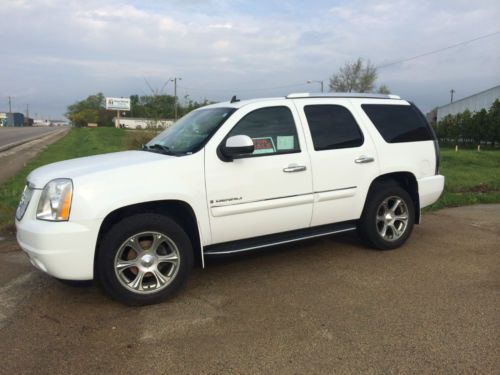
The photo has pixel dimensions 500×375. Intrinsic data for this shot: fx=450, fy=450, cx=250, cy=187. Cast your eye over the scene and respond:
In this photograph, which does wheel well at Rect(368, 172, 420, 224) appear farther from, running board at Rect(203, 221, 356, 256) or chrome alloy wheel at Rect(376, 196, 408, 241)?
Answer: running board at Rect(203, 221, 356, 256)

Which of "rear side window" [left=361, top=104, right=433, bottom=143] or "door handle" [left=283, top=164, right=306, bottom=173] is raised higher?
"rear side window" [left=361, top=104, right=433, bottom=143]

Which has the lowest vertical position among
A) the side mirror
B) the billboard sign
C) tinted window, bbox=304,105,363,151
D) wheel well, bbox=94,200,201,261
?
wheel well, bbox=94,200,201,261

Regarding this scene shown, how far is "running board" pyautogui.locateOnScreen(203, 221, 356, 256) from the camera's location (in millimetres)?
4285

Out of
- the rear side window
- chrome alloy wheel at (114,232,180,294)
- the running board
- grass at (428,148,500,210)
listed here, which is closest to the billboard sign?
grass at (428,148,500,210)

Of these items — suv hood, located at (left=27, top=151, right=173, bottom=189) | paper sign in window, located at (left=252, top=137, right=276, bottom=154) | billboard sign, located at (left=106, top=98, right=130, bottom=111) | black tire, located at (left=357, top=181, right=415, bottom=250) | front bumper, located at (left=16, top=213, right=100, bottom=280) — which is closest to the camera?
front bumper, located at (left=16, top=213, right=100, bottom=280)

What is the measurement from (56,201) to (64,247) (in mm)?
383

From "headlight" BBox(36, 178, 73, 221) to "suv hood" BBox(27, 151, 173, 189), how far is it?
0.09 m

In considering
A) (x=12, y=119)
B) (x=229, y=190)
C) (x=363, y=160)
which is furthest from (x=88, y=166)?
(x=12, y=119)

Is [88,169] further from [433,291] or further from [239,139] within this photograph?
[433,291]

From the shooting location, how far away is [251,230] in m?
4.42

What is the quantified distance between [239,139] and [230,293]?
144 cm

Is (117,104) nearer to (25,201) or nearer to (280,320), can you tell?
(25,201)

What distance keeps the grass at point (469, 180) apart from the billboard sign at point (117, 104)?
88.5 m

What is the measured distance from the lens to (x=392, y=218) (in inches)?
216
